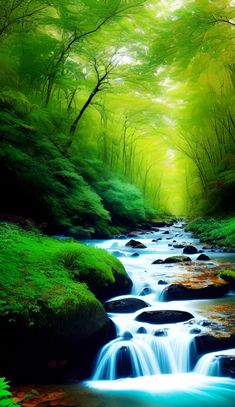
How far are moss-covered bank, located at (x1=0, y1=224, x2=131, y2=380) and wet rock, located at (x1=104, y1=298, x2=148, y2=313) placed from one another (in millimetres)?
332

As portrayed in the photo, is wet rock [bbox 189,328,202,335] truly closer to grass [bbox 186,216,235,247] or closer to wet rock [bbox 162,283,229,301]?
wet rock [bbox 162,283,229,301]

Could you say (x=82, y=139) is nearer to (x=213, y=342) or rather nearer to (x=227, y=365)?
(x=213, y=342)

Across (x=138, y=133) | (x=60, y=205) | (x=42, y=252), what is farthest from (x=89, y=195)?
(x=138, y=133)

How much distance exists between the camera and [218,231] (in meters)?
14.2

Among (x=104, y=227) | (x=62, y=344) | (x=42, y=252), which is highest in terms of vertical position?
(x=104, y=227)

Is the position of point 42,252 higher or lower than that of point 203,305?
higher

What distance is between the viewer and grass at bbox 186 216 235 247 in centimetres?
1253

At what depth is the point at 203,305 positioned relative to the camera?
5602 mm

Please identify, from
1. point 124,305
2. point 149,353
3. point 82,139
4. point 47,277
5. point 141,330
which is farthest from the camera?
point 82,139

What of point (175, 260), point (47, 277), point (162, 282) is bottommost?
point (162, 282)

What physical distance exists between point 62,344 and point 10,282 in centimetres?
96

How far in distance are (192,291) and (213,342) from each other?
1.86 meters

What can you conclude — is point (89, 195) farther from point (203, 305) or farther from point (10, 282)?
point (10, 282)

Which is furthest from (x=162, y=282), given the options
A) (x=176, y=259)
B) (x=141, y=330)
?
(x=176, y=259)
